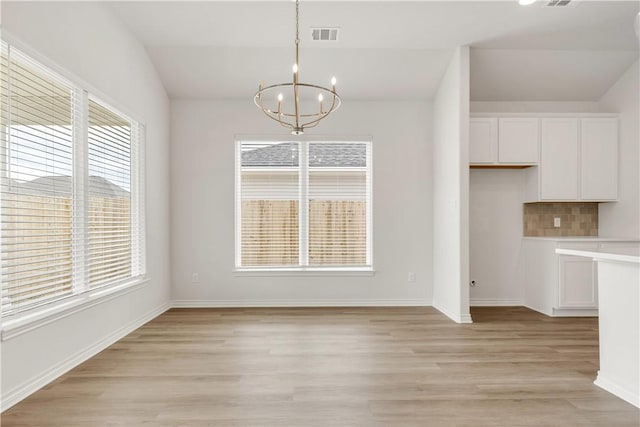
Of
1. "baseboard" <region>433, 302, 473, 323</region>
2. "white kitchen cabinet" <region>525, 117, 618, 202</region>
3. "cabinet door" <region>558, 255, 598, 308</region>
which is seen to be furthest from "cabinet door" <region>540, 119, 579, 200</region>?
"baseboard" <region>433, 302, 473, 323</region>

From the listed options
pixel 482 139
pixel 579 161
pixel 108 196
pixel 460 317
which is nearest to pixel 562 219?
pixel 579 161

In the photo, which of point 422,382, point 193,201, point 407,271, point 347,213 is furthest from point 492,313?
point 193,201

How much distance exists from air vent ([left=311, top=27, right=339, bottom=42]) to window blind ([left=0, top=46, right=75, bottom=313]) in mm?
2414

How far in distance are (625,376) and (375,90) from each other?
3895 mm

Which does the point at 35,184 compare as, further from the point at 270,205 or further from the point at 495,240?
the point at 495,240

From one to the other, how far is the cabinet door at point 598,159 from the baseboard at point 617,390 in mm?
2939

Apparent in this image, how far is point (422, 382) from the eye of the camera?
2.78 metres

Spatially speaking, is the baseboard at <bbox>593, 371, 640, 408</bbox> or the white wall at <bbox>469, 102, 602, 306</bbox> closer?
the baseboard at <bbox>593, 371, 640, 408</bbox>

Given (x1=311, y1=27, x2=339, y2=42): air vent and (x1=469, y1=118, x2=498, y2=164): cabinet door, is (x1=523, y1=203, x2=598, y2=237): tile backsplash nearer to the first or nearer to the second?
(x1=469, y1=118, x2=498, y2=164): cabinet door

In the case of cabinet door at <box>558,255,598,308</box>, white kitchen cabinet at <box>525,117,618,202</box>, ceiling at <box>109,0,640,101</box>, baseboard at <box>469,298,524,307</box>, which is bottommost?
baseboard at <box>469,298,524,307</box>

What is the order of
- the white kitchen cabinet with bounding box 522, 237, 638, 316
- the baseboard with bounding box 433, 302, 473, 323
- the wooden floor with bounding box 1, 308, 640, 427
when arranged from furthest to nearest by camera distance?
the white kitchen cabinet with bounding box 522, 237, 638, 316 < the baseboard with bounding box 433, 302, 473, 323 < the wooden floor with bounding box 1, 308, 640, 427

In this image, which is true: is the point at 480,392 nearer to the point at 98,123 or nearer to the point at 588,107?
the point at 98,123

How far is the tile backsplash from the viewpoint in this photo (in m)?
5.28

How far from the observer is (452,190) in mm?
4629
